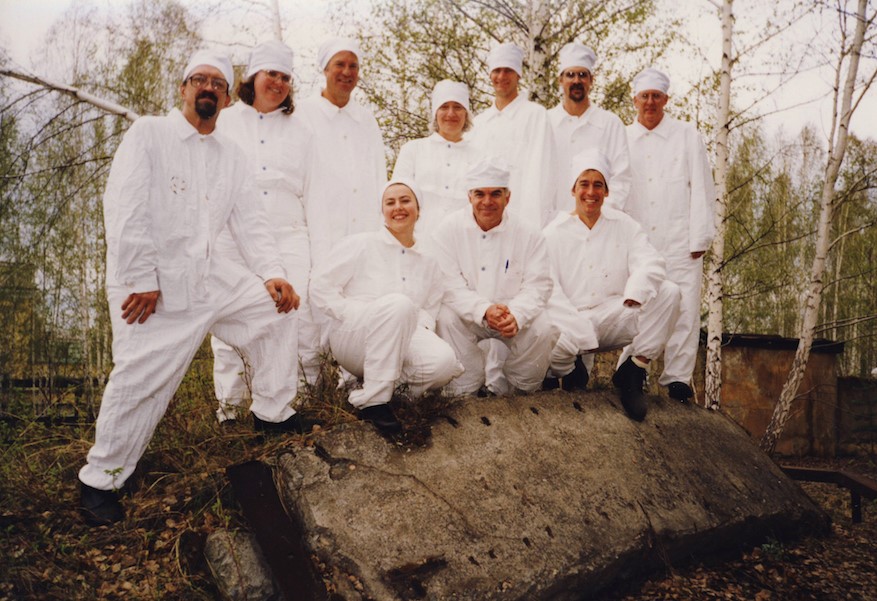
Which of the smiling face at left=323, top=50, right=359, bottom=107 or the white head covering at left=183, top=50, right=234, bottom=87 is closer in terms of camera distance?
the white head covering at left=183, top=50, right=234, bottom=87

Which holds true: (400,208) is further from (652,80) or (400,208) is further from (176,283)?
(652,80)

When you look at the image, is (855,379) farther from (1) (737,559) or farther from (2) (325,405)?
(2) (325,405)

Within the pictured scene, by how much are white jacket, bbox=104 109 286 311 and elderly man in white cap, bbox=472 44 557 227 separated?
255 centimetres

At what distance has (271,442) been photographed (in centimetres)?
464

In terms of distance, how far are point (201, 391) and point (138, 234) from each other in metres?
2.14

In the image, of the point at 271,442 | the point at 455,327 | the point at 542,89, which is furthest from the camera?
the point at 542,89

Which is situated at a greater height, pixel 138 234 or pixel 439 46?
pixel 439 46

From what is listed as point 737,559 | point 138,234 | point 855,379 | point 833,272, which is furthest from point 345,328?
point 833,272

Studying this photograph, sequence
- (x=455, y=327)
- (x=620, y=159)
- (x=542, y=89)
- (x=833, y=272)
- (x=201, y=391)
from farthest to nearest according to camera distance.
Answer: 1. (x=833, y=272)
2. (x=542, y=89)
3. (x=620, y=159)
4. (x=201, y=391)
5. (x=455, y=327)

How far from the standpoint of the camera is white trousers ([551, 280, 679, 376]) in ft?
18.6

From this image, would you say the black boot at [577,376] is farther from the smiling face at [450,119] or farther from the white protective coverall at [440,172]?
the smiling face at [450,119]

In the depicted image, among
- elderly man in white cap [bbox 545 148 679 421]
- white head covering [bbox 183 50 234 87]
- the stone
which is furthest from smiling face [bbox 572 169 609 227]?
the stone

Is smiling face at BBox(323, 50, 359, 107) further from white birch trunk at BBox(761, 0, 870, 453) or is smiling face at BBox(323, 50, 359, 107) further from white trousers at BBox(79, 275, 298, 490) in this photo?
white birch trunk at BBox(761, 0, 870, 453)

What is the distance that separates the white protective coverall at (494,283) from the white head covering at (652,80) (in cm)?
216
